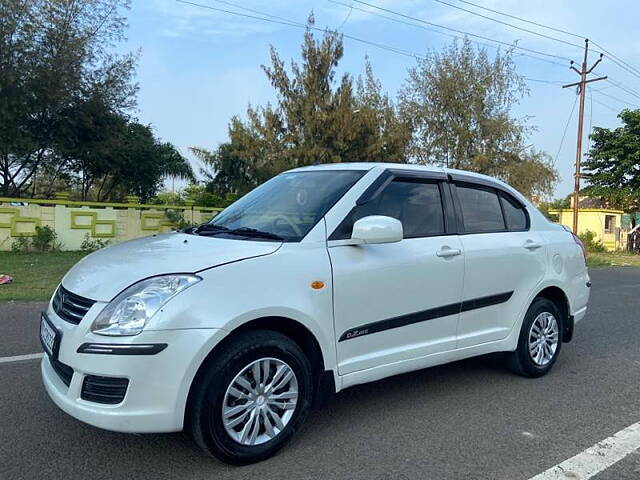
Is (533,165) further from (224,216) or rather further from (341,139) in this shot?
(224,216)

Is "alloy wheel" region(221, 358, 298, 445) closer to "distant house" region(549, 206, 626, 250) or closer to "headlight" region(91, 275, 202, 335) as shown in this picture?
"headlight" region(91, 275, 202, 335)

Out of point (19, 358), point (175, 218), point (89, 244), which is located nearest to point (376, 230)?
point (19, 358)

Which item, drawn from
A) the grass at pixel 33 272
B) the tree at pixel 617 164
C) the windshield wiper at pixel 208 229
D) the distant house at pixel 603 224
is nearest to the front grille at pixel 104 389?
the windshield wiper at pixel 208 229

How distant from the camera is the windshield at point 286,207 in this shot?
142 inches

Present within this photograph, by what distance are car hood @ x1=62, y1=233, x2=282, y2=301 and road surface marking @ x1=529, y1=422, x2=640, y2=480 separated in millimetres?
2069

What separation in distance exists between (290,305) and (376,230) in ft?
2.34

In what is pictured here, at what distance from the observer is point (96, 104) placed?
64.0 ft

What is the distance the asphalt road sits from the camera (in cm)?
307

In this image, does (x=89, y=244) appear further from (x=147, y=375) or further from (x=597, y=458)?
(x=597, y=458)

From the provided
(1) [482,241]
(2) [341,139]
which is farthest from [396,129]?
(1) [482,241]

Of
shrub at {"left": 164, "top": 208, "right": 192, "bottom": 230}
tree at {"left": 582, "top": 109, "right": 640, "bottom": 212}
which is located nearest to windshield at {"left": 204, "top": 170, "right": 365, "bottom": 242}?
shrub at {"left": 164, "top": 208, "right": 192, "bottom": 230}

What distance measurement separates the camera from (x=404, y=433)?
3.60m

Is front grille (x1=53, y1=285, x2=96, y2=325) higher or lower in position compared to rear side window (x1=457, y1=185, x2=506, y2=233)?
lower

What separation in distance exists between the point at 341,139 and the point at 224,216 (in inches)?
672
